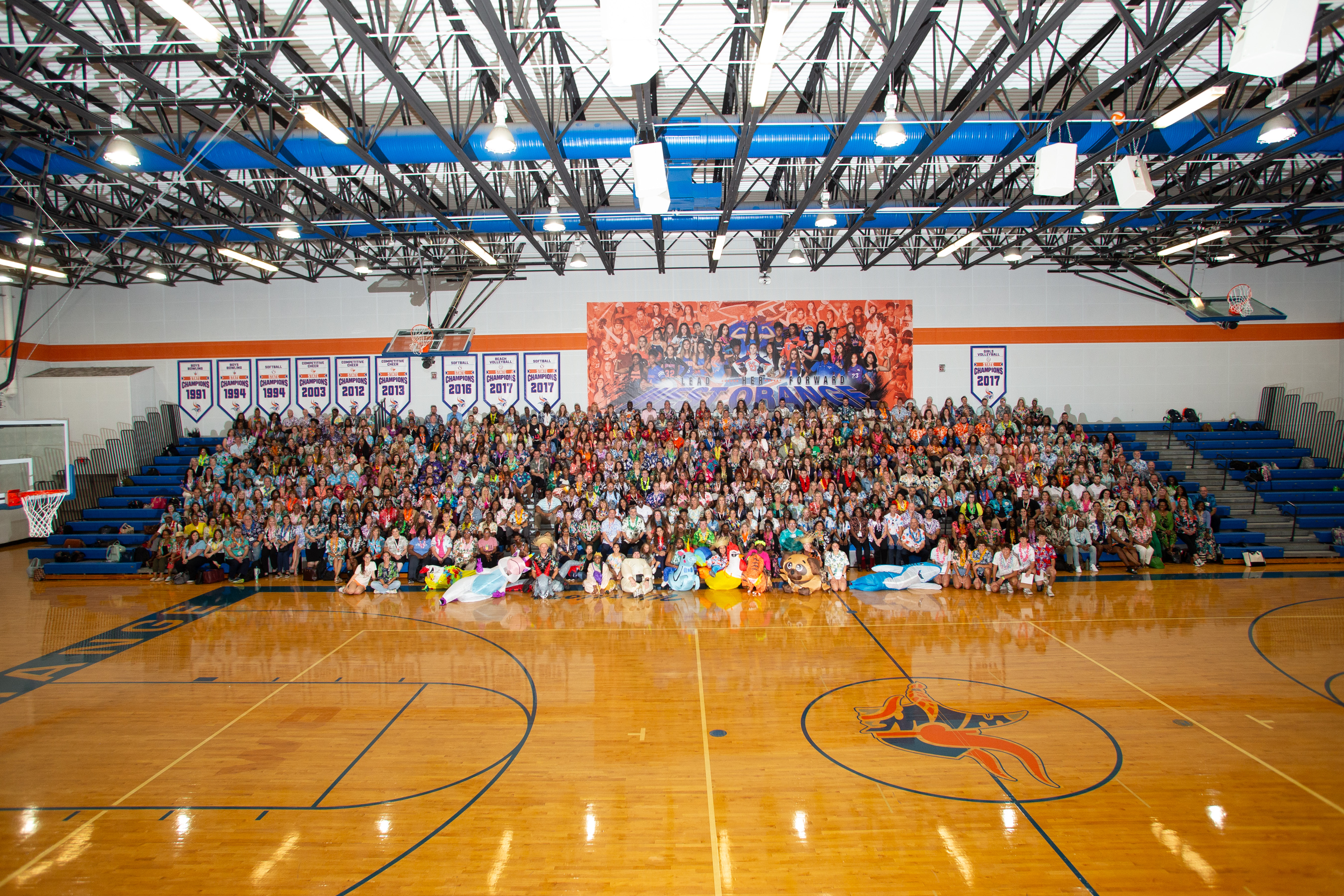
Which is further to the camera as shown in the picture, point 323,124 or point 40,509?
point 40,509

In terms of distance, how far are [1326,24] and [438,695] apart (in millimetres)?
13459

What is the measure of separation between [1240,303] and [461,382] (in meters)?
23.3

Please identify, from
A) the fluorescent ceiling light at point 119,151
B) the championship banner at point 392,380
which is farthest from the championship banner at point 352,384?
the fluorescent ceiling light at point 119,151

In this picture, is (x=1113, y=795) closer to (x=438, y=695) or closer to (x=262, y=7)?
(x=438, y=695)

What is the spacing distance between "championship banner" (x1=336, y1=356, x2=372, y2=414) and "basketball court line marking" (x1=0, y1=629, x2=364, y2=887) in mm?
13257

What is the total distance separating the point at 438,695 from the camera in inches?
301

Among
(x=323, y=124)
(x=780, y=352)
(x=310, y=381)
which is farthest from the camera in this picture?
(x=310, y=381)

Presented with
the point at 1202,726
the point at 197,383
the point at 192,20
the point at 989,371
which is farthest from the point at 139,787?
the point at 989,371

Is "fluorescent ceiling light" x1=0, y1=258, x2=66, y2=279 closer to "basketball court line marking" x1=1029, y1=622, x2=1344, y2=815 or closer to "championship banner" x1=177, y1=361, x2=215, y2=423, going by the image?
"championship banner" x1=177, y1=361, x2=215, y2=423

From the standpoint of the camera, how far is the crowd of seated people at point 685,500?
13.1 meters

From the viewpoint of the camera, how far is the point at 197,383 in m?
20.3

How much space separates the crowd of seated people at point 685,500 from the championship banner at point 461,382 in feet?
8.55

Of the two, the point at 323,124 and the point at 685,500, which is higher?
the point at 323,124

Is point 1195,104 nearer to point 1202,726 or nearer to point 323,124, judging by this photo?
point 1202,726
